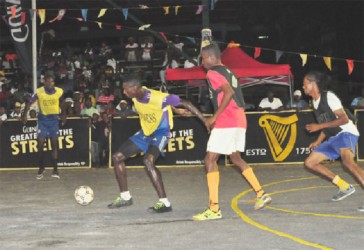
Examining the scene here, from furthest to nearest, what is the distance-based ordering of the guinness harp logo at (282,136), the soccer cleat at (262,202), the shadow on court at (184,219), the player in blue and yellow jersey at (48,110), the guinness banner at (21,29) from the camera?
the guinness banner at (21,29) < the guinness harp logo at (282,136) < the player in blue and yellow jersey at (48,110) < the soccer cleat at (262,202) < the shadow on court at (184,219)

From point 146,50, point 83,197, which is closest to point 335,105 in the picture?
point 83,197

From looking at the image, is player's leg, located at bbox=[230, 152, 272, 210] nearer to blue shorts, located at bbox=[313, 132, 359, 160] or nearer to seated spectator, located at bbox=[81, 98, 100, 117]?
blue shorts, located at bbox=[313, 132, 359, 160]

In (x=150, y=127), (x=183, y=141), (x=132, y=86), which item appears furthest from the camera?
(x=183, y=141)

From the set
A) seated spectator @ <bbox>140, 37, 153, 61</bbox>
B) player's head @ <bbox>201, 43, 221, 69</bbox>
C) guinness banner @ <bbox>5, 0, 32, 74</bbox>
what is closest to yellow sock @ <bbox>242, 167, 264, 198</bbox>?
player's head @ <bbox>201, 43, 221, 69</bbox>

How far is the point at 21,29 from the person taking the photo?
20.0 metres

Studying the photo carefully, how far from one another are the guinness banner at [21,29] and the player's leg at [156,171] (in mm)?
11057

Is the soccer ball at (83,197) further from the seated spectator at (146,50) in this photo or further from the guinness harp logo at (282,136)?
the seated spectator at (146,50)

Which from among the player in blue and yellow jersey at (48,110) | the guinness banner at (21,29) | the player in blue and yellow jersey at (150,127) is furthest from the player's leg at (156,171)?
the guinness banner at (21,29)

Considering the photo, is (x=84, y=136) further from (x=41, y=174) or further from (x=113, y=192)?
(x=113, y=192)

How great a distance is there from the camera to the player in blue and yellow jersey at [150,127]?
9781 mm

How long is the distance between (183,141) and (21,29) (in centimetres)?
623

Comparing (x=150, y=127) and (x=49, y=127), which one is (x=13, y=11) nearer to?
(x=49, y=127)

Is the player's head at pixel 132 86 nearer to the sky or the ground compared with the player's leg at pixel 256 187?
nearer to the sky

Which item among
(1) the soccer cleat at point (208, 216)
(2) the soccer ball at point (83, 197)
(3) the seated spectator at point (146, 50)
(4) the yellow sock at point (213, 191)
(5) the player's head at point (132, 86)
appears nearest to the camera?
(1) the soccer cleat at point (208, 216)
